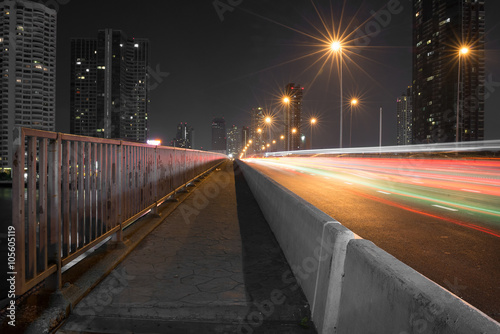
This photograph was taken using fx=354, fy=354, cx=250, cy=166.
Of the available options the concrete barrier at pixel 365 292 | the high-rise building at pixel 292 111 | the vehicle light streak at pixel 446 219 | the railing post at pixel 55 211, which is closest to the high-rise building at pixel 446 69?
the high-rise building at pixel 292 111

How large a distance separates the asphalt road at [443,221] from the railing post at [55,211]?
4.35 m

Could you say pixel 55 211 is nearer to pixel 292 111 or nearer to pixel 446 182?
pixel 446 182

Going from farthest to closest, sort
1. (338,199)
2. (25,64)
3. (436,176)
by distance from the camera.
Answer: (25,64)
(436,176)
(338,199)

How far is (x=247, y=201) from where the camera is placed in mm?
13047

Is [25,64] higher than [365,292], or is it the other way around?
[25,64]

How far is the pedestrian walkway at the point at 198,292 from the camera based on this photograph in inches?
138

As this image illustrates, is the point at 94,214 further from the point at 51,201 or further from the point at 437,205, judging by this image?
the point at 437,205

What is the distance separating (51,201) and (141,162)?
3591mm

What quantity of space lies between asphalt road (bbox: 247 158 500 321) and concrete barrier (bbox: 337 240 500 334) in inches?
68.3

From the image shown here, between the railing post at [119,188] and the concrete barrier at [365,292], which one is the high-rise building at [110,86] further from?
the concrete barrier at [365,292]

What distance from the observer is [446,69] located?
107 m

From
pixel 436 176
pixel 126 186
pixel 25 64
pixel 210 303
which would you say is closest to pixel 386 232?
pixel 210 303

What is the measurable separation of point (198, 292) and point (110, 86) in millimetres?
161540

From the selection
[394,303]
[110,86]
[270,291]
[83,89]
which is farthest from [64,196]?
[83,89]
